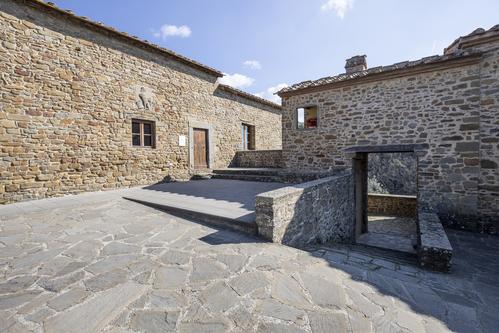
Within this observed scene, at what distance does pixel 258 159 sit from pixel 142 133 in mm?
5292

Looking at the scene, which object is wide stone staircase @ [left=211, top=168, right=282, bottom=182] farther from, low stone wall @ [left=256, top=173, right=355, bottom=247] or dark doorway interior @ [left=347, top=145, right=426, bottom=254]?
dark doorway interior @ [left=347, top=145, right=426, bottom=254]

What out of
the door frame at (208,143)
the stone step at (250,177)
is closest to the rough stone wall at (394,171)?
the stone step at (250,177)

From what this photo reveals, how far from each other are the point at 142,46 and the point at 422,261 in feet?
31.8

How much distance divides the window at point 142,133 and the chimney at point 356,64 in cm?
889

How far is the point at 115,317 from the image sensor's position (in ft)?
6.15

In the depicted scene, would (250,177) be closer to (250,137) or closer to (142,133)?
(142,133)

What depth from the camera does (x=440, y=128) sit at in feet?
21.8

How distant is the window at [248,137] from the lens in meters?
12.8

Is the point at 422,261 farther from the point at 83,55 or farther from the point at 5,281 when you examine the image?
the point at 83,55

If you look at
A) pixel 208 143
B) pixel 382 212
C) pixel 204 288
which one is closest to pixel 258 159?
pixel 208 143

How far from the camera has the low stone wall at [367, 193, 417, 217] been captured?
9714 mm

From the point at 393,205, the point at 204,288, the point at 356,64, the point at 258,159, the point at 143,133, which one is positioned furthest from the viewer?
the point at 258,159

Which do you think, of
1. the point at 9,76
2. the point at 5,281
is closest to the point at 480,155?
the point at 5,281

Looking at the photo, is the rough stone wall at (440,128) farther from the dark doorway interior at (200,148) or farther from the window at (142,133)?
the window at (142,133)
